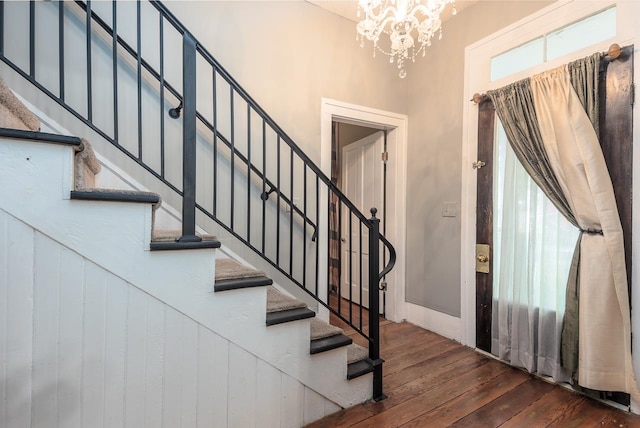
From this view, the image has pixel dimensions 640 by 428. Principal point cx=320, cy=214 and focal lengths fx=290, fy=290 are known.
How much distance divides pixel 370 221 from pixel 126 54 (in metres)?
1.98

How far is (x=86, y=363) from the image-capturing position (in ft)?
3.79

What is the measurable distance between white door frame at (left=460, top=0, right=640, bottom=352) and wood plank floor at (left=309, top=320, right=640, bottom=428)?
1.21 feet

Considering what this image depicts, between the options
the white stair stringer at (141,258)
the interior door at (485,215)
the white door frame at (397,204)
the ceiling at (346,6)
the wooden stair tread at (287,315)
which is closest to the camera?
the white stair stringer at (141,258)

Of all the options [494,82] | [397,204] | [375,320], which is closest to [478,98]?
[494,82]

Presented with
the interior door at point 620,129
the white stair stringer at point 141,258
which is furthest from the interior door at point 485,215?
the white stair stringer at point 141,258

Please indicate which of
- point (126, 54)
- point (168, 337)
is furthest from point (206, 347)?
point (126, 54)

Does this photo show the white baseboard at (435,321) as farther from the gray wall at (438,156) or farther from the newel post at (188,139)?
the newel post at (188,139)

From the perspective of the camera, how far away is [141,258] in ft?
3.98

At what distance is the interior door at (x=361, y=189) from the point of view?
11.0 feet

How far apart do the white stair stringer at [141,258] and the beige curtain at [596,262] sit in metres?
1.59

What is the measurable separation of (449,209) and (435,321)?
3.69 ft

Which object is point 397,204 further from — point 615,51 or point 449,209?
point 615,51

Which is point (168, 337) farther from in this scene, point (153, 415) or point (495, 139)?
point (495, 139)

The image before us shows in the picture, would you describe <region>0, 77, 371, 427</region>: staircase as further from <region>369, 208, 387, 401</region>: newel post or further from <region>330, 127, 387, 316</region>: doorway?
<region>330, 127, 387, 316</region>: doorway
